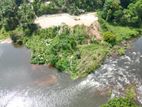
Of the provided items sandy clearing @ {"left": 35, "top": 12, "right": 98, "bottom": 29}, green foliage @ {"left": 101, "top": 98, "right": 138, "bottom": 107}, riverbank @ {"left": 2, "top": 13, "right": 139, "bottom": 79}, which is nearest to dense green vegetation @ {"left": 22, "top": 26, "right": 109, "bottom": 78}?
riverbank @ {"left": 2, "top": 13, "right": 139, "bottom": 79}

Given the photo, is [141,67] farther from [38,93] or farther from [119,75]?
[38,93]

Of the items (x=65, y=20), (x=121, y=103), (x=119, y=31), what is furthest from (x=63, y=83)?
(x=65, y=20)

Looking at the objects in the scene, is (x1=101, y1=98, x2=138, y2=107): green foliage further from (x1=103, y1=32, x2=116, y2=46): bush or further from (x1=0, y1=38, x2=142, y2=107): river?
(x1=103, y1=32, x2=116, y2=46): bush

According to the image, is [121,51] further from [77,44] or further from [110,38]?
[77,44]

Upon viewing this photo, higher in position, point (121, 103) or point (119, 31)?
point (121, 103)

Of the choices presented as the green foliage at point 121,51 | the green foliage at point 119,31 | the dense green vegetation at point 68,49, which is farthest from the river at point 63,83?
the green foliage at point 119,31

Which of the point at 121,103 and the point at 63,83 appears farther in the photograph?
the point at 63,83
